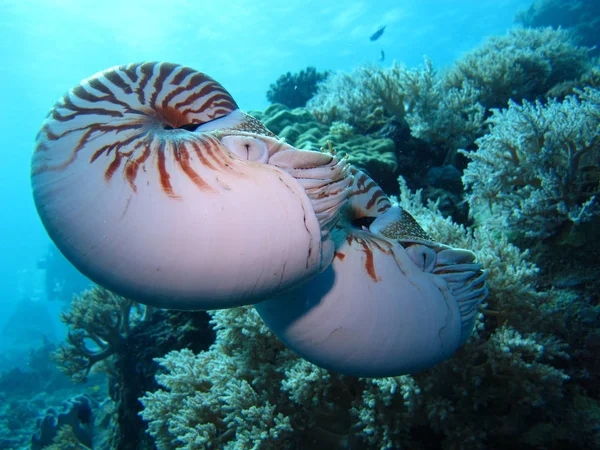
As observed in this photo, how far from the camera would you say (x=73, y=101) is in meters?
1.05

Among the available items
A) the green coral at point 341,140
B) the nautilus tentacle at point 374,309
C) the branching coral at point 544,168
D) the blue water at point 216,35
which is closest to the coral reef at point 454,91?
the green coral at point 341,140

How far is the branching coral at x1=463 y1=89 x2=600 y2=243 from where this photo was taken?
100 inches

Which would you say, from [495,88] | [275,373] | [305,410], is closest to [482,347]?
[305,410]

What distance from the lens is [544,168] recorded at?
271cm

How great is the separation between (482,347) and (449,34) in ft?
158

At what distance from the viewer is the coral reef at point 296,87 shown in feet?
32.4

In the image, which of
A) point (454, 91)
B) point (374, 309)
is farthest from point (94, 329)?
point (454, 91)

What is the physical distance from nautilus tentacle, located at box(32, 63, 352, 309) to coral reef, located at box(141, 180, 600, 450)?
1.49 meters

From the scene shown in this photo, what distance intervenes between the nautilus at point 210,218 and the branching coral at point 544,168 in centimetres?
188

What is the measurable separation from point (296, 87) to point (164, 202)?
9.91 meters

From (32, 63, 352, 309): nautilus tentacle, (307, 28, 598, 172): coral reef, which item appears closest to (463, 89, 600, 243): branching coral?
(307, 28, 598, 172): coral reef

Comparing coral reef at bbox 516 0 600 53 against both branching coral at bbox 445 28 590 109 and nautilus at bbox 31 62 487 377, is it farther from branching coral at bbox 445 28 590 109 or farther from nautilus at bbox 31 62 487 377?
nautilus at bbox 31 62 487 377

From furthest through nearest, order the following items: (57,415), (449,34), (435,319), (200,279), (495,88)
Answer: (449,34), (57,415), (495,88), (435,319), (200,279)

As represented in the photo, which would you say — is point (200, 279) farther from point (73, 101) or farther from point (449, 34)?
point (449, 34)
